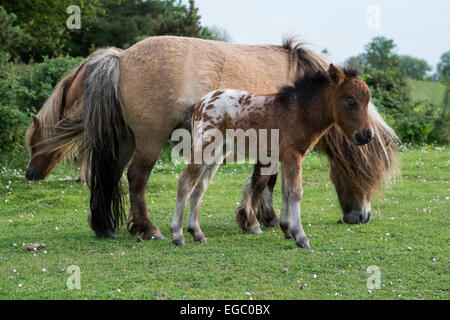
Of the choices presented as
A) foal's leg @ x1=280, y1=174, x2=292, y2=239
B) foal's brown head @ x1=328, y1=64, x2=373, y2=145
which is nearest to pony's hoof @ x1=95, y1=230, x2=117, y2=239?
foal's leg @ x1=280, y1=174, x2=292, y2=239

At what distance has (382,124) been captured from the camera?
22.1ft

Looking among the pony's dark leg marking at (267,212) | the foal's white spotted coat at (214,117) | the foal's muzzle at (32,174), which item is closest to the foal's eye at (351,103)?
the foal's white spotted coat at (214,117)

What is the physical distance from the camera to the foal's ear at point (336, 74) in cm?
541

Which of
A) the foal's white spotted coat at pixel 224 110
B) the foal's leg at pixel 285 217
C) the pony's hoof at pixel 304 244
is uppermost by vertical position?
the foal's white spotted coat at pixel 224 110

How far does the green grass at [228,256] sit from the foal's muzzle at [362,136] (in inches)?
47.6

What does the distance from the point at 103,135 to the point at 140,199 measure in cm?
93

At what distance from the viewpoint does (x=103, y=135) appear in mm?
6348

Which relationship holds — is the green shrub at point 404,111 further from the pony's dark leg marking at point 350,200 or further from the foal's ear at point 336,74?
the foal's ear at point 336,74

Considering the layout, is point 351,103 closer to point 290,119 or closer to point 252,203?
point 290,119

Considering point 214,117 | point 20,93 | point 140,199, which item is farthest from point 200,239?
point 20,93

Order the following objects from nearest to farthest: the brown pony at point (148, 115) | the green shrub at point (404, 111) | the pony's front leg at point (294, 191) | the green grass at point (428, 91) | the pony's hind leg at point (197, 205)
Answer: the pony's front leg at point (294, 191), the pony's hind leg at point (197, 205), the brown pony at point (148, 115), the green shrub at point (404, 111), the green grass at point (428, 91)

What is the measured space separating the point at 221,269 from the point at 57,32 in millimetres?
17959
